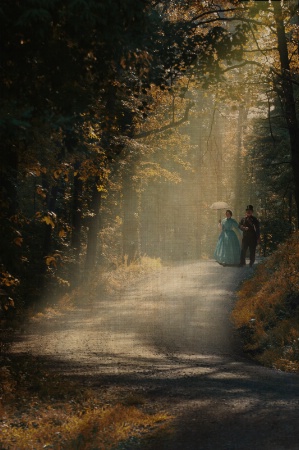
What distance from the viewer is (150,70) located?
1073 centimetres

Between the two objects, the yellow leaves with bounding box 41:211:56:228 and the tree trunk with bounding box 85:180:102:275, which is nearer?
the yellow leaves with bounding box 41:211:56:228

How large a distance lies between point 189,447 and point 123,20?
17.9ft

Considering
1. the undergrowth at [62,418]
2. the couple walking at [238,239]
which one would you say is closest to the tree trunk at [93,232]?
the couple walking at [238,239]

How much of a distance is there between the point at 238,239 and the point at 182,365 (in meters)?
16.2

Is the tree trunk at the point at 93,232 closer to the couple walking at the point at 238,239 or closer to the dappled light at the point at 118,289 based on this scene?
the dappled light at the point at 118,289

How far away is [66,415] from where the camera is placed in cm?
874

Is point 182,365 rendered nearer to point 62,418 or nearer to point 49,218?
point 49,218

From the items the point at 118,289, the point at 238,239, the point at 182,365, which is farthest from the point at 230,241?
the point at 182,365

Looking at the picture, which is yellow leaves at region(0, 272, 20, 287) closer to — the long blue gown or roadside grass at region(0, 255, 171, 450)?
roadside grass at region(0, 255, 171, 450)

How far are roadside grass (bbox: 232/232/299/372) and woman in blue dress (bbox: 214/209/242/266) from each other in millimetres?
5668

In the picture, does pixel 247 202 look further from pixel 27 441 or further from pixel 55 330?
pixel 27 441

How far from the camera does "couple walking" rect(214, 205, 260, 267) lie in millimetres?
27438

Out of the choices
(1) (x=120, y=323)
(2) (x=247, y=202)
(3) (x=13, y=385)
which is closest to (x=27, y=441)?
(3) (x=13, y=385)

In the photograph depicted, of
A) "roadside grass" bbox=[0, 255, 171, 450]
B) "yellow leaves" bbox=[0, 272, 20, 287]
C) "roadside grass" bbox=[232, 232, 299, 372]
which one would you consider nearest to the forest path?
"roadside grass" bbox=[0, 255, 171, 450]
